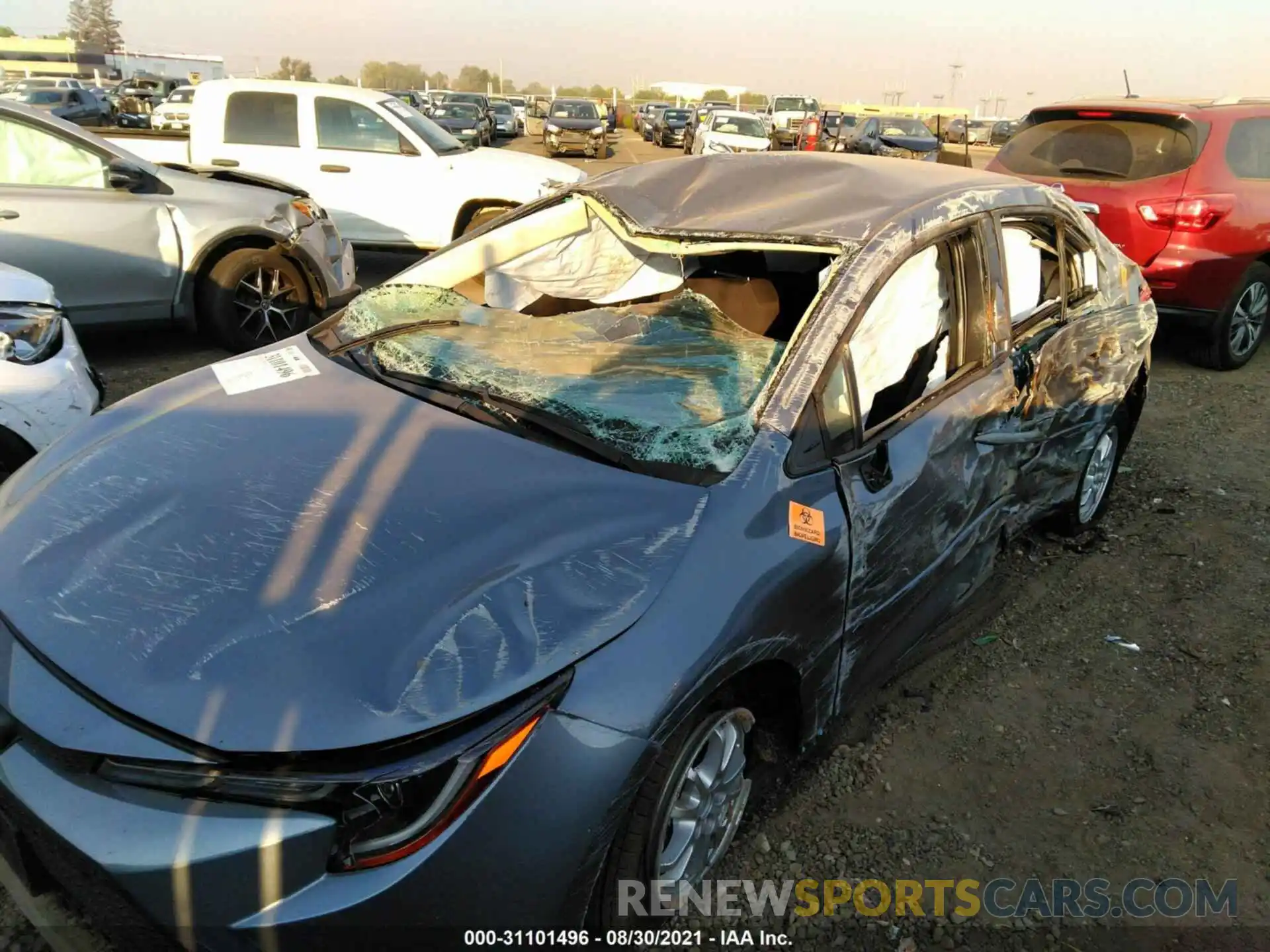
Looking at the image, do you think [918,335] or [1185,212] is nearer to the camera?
[918,335]

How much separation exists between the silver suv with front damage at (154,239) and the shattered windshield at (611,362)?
3504 millimetres

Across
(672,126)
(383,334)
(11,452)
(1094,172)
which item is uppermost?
(672,126)

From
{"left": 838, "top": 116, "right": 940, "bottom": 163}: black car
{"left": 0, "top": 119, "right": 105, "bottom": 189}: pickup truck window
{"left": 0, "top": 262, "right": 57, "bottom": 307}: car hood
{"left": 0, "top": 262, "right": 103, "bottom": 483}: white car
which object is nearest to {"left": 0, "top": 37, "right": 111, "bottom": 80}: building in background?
{"left": 838, "top": 116, "right": 940, "bottom": 163}: black car

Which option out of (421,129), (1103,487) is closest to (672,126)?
(421,129)

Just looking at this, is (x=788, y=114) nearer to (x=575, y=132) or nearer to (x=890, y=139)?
(x=575, y=132)

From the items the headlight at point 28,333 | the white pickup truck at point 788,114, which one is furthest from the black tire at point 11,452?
the white pickup truck at point 788,114

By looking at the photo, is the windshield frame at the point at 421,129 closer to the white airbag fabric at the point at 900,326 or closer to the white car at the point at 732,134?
the white airbag fabric at the point at 900,326

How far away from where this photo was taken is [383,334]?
2.78m

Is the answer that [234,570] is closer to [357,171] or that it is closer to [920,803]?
[920,803]

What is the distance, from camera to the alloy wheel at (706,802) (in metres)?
1.90

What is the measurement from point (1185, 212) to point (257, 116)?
318 inches

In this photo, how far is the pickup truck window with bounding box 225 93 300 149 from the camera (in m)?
8.66

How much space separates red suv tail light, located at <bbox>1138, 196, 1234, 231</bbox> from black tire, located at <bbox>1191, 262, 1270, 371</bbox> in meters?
0.60

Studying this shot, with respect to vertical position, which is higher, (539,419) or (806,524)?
(539,419)
